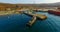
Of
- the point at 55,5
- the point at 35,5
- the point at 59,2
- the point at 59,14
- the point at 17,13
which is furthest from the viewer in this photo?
the point at 17,13

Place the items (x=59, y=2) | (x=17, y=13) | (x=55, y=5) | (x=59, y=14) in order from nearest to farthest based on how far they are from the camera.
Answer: (x=59, y=2), (x=55, y=5), (x=59, y=14), (x=17, y=13)

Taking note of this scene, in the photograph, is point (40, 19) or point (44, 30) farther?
point (40, 19)

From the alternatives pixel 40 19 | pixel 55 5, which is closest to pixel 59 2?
pixel 55 5

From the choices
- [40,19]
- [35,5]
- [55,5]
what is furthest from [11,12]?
[55,5]

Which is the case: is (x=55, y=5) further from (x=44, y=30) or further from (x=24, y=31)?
(x=24, y=31)

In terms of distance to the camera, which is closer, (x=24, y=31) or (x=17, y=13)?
(x=24, y=31)

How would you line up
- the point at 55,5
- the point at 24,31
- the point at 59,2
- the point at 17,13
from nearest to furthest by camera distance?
the point at 24,31
the point at 59,2
the point at 55,5
the point at 17,13

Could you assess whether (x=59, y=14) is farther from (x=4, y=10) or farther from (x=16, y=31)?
(x=16, y=31)

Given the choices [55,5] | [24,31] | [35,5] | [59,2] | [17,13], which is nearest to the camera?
[24,31]

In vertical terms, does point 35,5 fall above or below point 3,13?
above
